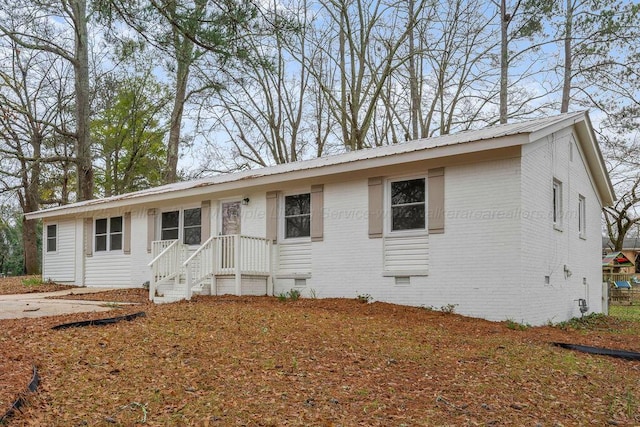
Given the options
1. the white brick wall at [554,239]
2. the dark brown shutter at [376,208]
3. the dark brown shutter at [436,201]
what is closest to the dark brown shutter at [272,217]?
the dark brown shutter at [376,208]

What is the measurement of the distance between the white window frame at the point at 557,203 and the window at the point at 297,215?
A: 5.17 m

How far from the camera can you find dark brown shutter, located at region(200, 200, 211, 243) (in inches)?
538

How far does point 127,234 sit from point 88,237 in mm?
2324

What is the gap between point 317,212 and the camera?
464 inches

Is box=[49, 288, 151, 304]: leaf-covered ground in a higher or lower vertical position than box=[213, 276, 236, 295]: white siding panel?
lower

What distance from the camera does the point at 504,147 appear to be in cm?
904

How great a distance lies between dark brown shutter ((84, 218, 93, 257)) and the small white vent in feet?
35.9

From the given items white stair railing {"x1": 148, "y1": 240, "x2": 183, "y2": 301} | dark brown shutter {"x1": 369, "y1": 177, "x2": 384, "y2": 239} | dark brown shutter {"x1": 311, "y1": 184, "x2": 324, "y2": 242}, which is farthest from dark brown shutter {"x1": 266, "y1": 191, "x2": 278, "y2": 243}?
dark brown shutter {"x1": 369, "y1": 177, "x2": 384, "y2": 239}

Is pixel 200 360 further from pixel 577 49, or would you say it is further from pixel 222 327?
pixel 577 49

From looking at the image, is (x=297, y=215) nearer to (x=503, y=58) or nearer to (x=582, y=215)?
(x=582, y=215)

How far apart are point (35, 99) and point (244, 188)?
1729cm

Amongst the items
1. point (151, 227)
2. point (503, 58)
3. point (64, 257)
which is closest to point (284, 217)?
point (151, 227)

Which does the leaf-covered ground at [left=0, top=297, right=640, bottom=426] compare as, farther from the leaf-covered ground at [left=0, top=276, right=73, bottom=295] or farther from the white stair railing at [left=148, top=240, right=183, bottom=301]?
the leaf-covered ground at [left=0, top=276, right=73, bottom=295]

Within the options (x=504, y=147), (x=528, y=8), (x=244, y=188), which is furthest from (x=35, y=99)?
(x=504, y=147)
